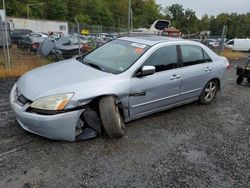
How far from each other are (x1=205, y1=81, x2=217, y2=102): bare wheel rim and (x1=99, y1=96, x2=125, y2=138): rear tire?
9.09 feet

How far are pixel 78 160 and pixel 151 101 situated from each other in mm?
1694

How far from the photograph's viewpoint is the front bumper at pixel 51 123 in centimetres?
331

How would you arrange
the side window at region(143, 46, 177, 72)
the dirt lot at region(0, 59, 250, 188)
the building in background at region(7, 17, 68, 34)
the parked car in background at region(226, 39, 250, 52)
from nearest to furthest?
1. the dirt lot at region(0, 59, 250, 188)
2. the side window at region(143, 46, 177, 72)
3. the parked car in background at region(226, 39, 250, 52)
4. the building in background at region(7, 17, 68, 34)

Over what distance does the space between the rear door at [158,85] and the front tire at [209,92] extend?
1039 mm

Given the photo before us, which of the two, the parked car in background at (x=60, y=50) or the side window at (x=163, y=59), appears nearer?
the side window at (x=163, y=59)

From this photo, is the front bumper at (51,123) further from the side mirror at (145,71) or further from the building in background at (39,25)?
the building in background at (39,25)

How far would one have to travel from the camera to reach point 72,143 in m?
3.63

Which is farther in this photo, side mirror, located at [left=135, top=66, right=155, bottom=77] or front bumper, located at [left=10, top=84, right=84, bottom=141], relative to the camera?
side mirror, located at [left=135, top=66, right=155, bottom=77]

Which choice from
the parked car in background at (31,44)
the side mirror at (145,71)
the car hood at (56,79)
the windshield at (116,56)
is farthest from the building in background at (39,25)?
the side mirror at (145,71)

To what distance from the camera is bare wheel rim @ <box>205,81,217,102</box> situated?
566cm

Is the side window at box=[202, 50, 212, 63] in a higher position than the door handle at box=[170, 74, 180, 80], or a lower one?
higher

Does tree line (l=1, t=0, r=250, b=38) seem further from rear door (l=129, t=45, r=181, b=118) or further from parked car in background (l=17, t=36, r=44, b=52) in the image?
rear door (l=129, t=45, r=181, b=118)

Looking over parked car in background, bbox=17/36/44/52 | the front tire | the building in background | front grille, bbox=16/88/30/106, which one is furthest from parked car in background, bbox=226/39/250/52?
front grille, bbox=16/88/30/106

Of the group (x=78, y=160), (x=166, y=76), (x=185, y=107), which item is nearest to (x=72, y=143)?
(x=78, y=160)
